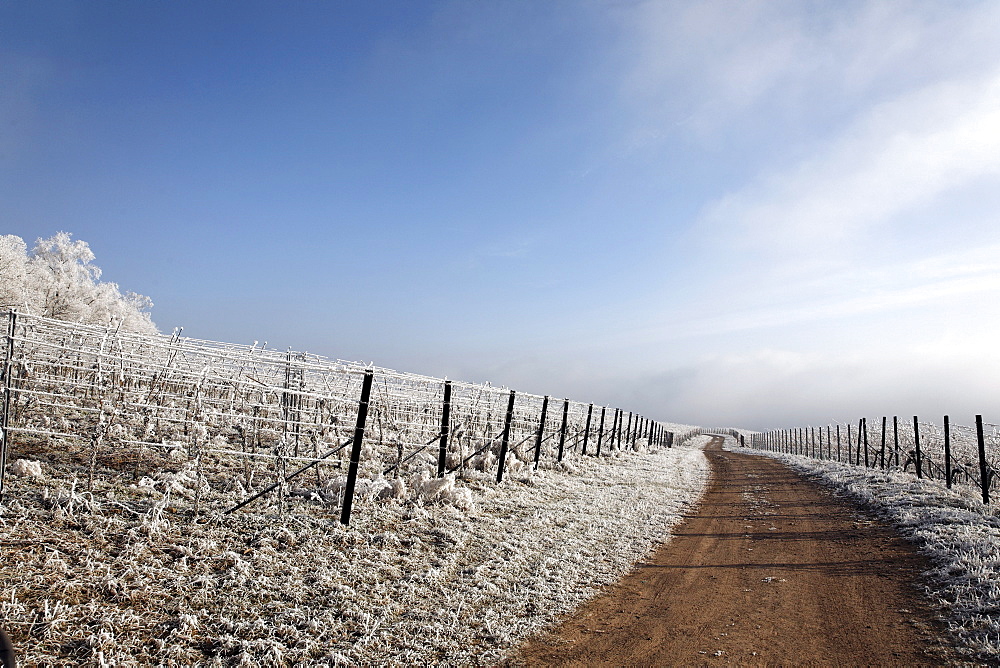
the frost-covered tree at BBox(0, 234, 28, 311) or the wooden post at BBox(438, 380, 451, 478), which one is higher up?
the frost-covered tree at BBox(0, 234, 28, 311)

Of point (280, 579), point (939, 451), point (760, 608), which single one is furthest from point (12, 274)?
point (939, 451)

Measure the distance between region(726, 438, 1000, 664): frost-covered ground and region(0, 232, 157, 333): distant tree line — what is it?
3897cm

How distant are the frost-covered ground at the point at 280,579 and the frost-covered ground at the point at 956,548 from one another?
3.50 meters

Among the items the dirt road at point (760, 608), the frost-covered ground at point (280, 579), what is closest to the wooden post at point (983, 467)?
the dirt road at point (760, 608)

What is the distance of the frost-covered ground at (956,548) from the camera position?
475 cm

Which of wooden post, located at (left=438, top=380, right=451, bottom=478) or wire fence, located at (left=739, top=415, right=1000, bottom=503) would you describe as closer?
wooden post, located at (left=438, top=380, right=451, bottom=478)

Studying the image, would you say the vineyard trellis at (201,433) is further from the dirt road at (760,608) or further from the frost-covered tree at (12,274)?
the frost-covered tree at (12,274)

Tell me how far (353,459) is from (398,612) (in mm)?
2746

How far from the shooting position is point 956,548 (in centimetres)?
737

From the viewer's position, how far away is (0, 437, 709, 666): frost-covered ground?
415 centimetres

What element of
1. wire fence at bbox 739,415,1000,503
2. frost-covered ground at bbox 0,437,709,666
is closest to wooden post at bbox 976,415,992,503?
wire fence at bbox 739,415,1000,503

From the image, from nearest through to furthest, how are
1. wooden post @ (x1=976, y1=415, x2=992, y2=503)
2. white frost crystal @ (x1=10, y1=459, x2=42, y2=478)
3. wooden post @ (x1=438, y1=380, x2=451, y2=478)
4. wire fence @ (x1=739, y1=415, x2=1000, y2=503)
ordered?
white frost crystal @ (x1=10, y1=459, x2=42, y2=478), wooden post @ (x1=438, y1=380, x2=451, y2=478), wooden post @ (x1=976, y1=415, x2=992, y2=503), wire fence @ (x1=739, y1=415, x2=1000, y2=503)

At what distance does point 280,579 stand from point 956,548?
A: 9.36 m

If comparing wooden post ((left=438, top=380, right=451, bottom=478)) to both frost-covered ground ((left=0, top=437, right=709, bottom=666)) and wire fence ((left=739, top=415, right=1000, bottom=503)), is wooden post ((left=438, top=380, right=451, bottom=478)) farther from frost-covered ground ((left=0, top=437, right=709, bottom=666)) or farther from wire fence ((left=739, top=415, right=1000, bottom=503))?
wire fence ((left=739, top=415, right=1000, bottom=503))
